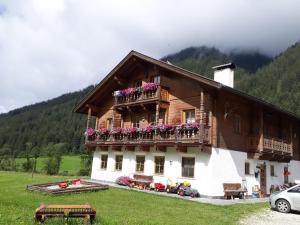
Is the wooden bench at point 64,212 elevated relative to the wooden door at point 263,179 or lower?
lower

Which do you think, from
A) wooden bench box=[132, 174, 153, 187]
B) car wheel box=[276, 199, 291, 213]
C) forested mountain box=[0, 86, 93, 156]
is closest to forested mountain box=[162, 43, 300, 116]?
forested mountain box=[0, 86, 93, 156]

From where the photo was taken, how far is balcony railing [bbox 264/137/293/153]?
23.1m

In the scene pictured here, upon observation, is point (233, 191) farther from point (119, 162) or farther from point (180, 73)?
point (119, 162)

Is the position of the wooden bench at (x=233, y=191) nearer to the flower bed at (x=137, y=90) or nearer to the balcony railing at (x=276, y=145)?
the balcony railing at (x=276, y=145)

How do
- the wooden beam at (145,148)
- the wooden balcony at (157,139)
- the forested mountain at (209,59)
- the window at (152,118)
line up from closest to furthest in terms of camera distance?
1. the wooden balcony at (157,139)
2. the wooden beam at (145,148)
3. the window at (152,118)
4. the forested mountain at (209,59)

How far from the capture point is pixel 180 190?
20375mm

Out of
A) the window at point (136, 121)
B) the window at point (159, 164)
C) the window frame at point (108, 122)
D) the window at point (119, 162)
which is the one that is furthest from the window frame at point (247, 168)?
the window frame at point (108, 122)

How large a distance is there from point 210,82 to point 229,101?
3516mm

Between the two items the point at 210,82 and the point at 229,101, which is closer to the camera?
the point at 210,82

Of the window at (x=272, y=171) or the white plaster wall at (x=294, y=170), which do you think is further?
the white plaster wall at (x=294, y=170)

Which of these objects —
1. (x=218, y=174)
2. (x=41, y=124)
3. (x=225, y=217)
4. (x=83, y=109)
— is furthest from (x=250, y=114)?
(x=41, y=124)

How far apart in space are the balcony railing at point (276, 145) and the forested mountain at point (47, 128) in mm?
75865

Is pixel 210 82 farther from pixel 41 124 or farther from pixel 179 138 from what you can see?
pixel 41 124

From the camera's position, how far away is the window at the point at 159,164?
23.1m
